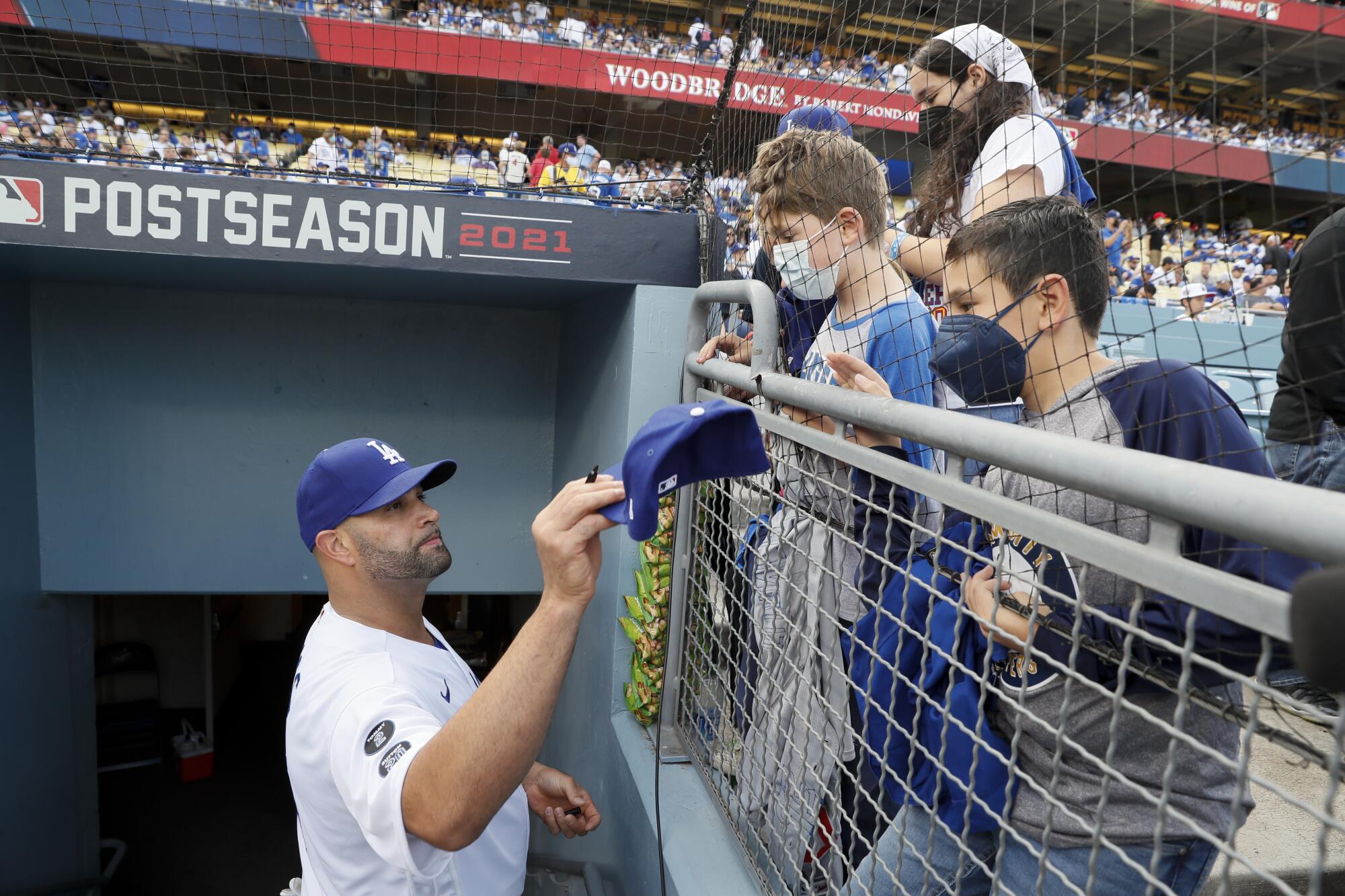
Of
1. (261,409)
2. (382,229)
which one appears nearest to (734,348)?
(382,229)

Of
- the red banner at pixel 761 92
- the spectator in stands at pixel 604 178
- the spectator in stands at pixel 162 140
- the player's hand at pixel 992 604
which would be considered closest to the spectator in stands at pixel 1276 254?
the red banner at pixel 761 92

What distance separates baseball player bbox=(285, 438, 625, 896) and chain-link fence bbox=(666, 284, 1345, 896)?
1.54 ft

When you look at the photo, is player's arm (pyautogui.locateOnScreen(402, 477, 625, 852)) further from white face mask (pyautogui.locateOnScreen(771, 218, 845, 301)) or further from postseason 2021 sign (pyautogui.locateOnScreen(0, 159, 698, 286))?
postseason 2021 sign (pyautogui.locateOnScreen(0, 159, 698, 286))

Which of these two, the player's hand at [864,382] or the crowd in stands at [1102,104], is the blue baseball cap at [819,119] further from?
the player's hand at [864,382]

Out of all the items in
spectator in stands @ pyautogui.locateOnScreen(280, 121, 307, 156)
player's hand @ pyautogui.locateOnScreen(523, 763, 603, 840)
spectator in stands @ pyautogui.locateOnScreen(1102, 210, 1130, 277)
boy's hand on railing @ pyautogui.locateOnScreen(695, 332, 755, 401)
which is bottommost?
player's hand @ pyautogui.locateOnScreen(523, 763, 603, 840)

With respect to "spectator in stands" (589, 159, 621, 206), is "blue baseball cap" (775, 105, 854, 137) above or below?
below

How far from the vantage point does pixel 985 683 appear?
1.07m

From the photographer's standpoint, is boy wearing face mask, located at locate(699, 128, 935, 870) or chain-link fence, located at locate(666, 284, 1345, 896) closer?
chain-link fence, located at locate(666, 284, 1345, 896)

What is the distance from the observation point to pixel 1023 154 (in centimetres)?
204

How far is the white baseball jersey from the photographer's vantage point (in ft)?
5.00

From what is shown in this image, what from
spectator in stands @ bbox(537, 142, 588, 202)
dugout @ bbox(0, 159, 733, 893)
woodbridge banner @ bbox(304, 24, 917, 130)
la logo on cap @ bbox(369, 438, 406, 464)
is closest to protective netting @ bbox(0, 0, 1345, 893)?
la logo on cap @ bbox(369, 438, 406, 464)

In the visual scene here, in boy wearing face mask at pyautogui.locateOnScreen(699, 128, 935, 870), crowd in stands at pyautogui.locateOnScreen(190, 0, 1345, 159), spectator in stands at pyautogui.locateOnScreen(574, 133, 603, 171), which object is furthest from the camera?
spectator in stands at pyautogui.locateOnScreen(574, 133, 603, 171)

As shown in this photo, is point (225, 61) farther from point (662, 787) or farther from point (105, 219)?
point (662, 787)

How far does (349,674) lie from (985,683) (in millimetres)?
1338
